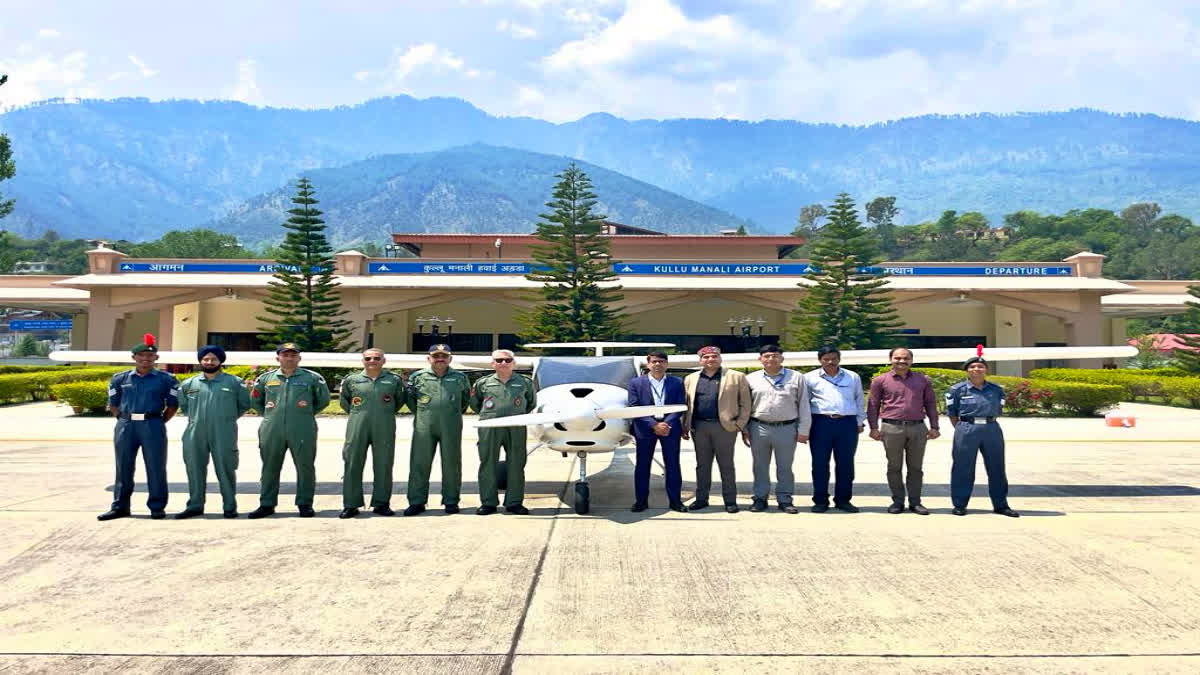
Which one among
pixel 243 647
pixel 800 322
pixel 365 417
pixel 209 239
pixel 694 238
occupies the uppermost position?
pixel 209 239

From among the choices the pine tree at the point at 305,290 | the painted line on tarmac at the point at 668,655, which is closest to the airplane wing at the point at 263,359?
the painted line on tarmac at the point at 668,655

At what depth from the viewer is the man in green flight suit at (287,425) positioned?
275 inches

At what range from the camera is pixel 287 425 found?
22.9ft

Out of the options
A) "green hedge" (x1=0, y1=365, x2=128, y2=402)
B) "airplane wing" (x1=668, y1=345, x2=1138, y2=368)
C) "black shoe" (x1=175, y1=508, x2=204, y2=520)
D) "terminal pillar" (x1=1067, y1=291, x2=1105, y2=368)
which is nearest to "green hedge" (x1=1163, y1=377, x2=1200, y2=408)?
"terminal pillar" (x1=1067, y1=291, x2=1105, y2=368)

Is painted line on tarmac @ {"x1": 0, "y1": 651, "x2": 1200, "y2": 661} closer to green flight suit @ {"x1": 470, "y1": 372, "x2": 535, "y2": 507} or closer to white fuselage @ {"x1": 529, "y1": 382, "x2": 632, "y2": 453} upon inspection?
white fuselage @ {"x1": 529, "y1": 382, "x2": 632, "y2": 453}

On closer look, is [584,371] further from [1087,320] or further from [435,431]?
[1087,320]

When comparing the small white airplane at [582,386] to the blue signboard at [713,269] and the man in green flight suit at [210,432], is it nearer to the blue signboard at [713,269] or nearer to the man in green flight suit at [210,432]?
the man in green flight suit at [210,432]

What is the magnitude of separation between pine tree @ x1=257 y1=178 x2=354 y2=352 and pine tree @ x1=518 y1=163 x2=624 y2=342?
24.6ft

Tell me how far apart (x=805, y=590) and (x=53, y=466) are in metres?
11.0

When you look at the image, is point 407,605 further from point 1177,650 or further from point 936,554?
point 1177,650

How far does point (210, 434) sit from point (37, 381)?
19436 mm

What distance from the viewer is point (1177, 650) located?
13.0 feet

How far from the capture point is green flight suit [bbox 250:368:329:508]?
6988 mm

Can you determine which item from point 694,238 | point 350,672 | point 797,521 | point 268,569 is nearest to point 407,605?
point 350,672
